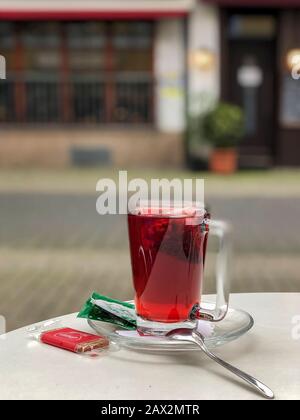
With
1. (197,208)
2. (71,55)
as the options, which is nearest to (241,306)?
(197,208)

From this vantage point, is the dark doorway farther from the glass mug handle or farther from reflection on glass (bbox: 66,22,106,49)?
the glass mug handle

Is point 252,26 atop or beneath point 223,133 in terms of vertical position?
atop

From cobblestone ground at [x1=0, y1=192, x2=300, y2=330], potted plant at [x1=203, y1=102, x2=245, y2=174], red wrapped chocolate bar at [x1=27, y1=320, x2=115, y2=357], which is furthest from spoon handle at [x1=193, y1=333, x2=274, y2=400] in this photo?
potted plant at [x1=203, y1=102, x2=245, y2=174]

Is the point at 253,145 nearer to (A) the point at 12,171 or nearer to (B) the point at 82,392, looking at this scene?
(A) the point at 12,171

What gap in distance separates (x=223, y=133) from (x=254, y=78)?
6.96ft

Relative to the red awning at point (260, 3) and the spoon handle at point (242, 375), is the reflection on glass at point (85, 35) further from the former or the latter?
the spoon handle at point (242, 375)

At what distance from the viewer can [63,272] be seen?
17.2ft

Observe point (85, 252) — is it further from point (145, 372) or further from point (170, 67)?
point (170, 67)

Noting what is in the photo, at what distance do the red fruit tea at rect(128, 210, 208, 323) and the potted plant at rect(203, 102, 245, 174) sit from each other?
11.3 m

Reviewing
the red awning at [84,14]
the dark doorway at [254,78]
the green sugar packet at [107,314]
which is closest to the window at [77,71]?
the red awning at [84,14]

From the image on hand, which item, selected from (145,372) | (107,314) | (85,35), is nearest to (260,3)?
(85,35)

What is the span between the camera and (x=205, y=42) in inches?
539

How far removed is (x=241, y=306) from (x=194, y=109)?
40.2 feet

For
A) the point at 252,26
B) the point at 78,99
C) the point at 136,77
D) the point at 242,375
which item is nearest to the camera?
the point at 242,375
